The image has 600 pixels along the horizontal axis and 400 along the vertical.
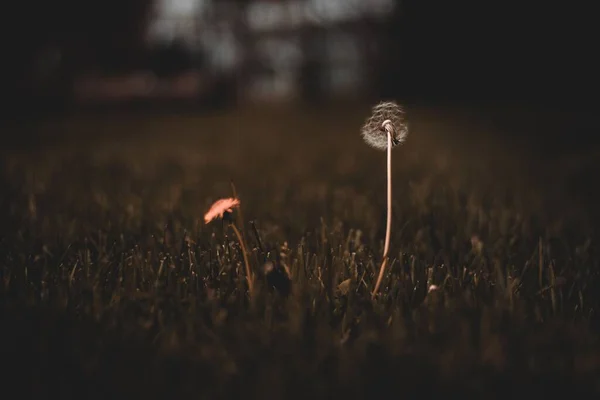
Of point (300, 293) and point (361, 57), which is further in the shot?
point (361, 57)

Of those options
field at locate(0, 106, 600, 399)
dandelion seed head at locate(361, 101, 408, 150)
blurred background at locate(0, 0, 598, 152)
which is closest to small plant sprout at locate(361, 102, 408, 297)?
dandelion seed head at locate(361, 101, 408, 150)

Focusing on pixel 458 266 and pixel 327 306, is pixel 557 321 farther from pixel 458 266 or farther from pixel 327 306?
pixel 327 306

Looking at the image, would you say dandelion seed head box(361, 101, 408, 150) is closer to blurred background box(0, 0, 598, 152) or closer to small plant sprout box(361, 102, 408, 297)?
small plant sprout box(361, 102, 408, 297)

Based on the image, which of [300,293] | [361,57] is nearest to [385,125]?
[300,293]

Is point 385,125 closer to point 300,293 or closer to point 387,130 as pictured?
point 387,130

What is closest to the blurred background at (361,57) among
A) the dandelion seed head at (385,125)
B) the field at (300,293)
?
the field at (300,293)

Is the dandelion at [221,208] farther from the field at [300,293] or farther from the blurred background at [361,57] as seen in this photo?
the blurred background at [361,57]
